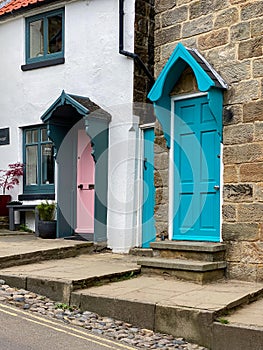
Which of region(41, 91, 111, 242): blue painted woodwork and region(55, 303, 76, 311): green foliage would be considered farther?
region(41, 91, 111, 242): blue painted woodwork

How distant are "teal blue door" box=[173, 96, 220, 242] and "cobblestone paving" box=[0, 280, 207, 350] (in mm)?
2068

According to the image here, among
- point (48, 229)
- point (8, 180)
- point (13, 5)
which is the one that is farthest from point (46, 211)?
point (13, 5)

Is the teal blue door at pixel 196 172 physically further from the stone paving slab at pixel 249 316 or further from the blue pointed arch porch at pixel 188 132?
the stone paving slab at pixel 249 316

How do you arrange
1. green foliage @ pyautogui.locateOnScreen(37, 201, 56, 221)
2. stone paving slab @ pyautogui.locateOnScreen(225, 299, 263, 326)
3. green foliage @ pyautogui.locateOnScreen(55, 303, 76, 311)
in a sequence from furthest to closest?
green foliage @ pyautogui.locateOnScreen(37, 201, 56, 221)
green foliage @ pyautogui.locateOnScreen(55, 303, 76, 311)
stone paving slab @ pyautogui.locateOnScreen(225, 299, 263, 326)

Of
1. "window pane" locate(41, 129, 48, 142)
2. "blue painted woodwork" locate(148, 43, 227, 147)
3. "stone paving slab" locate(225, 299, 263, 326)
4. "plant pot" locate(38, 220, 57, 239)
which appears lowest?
"stone paving slab" locate(225, 299, 263, 326)

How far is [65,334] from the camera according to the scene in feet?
19.5

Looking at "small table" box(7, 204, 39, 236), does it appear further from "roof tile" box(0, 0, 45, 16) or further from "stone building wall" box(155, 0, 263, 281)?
"stone building wall" box(155, 0, 263, 281)

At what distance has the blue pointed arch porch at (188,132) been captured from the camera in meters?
7.72

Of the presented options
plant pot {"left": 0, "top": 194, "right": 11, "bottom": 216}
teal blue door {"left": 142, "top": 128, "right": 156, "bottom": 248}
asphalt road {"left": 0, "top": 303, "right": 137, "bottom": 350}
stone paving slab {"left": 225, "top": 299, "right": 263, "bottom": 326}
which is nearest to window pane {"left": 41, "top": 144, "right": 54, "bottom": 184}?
plant pot {"left": 0, "top": 194, "right": 11, "bottom": 216}

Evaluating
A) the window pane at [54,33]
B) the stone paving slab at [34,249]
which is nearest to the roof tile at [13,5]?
the window pane at [54,33]

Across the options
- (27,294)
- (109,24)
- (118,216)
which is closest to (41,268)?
(27,294)

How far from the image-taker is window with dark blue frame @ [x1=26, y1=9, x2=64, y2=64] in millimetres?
12094

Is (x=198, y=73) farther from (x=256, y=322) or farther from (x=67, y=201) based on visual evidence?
(x=67, y=201)

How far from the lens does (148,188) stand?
10.4 meters
